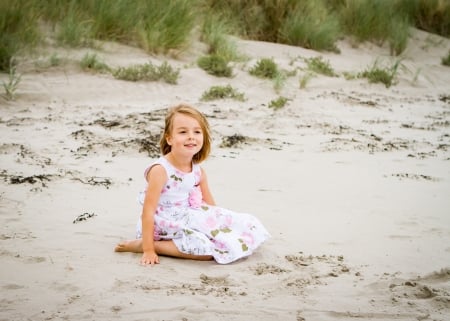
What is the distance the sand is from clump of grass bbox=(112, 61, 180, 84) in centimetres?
11

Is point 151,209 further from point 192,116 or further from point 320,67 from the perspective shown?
point 320,67

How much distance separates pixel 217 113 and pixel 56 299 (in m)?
4.69

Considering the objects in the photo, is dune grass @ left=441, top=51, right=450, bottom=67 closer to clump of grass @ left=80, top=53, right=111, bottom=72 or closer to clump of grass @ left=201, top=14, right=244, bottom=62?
clump of grass @ left=201, top=14, right=244, bottom=62

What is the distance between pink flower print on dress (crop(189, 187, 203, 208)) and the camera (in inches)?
141

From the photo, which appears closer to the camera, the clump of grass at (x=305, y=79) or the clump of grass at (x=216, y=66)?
the clump of grass at (x=216, y=66)

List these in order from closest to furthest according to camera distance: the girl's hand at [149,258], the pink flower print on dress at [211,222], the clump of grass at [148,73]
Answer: the girl's hand at [149,258] → the pink flower print on dress at [211,222] → the clump of grass at [148,73]

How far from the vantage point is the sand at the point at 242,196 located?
2787 mm

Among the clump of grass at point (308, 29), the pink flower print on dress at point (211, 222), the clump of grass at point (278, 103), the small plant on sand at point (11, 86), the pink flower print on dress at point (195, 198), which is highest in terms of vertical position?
the clump of grass at point (308, 29)

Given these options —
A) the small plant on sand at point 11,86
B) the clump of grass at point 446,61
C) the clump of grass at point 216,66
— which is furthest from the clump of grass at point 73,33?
the clump of grass at point 446,61

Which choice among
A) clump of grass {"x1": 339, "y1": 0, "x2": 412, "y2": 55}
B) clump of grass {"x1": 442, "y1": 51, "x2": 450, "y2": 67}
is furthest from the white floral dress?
clump of grass {"x1": 442, "y1": 51, "x2": 450, "y2": 67}

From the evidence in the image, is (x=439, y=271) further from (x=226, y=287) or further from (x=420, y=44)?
(x=420, y=44)

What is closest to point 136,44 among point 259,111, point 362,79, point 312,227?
point 259,111

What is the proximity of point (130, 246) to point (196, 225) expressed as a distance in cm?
40

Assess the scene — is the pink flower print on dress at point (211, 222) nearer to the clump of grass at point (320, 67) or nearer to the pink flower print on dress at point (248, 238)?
the pink flower print on dress at point (248, 238)
